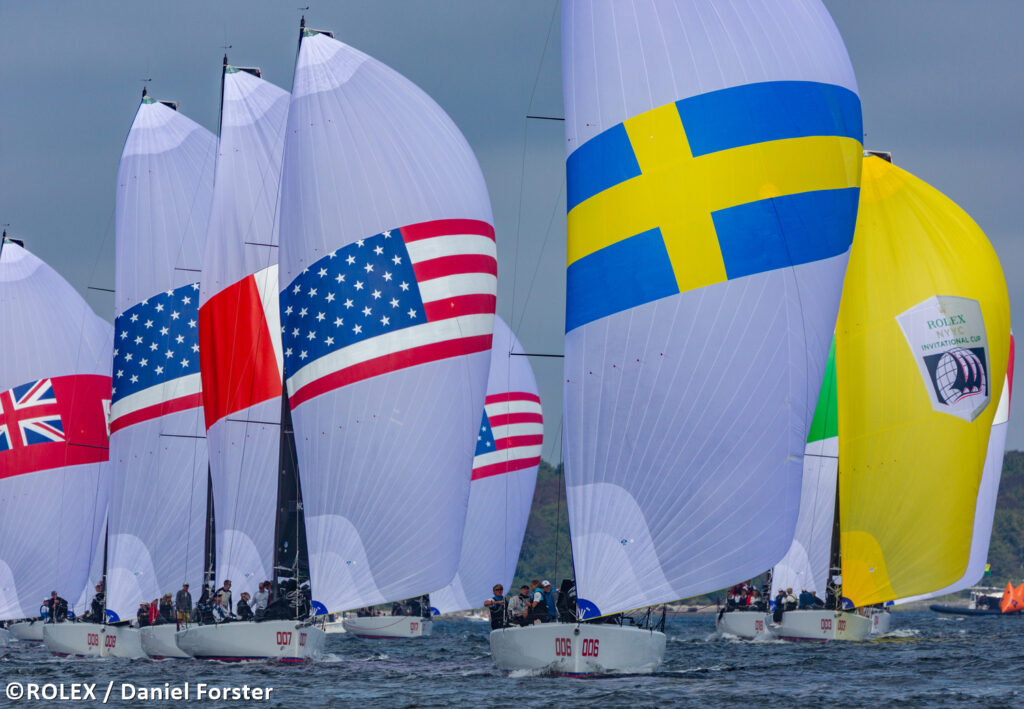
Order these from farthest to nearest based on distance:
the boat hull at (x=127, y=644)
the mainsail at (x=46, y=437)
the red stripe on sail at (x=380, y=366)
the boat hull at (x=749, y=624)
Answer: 1. the boat hull at (x=749, y=624)
2. the mainsail at (x=46, y=437)
3. the boat hull at (x=127, y=644)
4. the red stripe on sail at (x=380, y=366)

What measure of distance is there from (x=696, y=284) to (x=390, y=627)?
3338 cm

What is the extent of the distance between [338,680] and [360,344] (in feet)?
18.6

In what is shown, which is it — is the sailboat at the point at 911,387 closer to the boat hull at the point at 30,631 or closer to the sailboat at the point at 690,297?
the sailboat at the point at 690,297

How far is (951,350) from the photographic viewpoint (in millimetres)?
37188

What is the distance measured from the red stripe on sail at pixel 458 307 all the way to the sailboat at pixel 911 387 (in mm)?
10260

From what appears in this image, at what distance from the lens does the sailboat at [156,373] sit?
36500mm

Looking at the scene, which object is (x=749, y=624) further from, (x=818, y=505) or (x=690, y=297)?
(x=690, y=297)

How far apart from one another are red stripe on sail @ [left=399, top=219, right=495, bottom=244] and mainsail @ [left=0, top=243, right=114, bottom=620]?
15.7 m

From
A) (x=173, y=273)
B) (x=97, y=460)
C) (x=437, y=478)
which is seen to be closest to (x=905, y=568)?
(x=437, y=478)

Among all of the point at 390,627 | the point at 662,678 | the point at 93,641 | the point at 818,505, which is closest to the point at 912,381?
the point at 818,505

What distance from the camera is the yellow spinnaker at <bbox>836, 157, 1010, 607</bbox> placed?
3628 centimetres

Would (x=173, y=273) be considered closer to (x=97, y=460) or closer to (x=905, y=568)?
(x=97, y=460)

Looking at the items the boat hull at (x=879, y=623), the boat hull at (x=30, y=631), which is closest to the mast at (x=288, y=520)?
the boat hull at (x=879, y=623)

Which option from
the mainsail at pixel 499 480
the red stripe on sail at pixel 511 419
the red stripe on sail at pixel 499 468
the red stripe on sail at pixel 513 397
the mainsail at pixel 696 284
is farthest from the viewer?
the red stripe on sail at pixel 513 397
